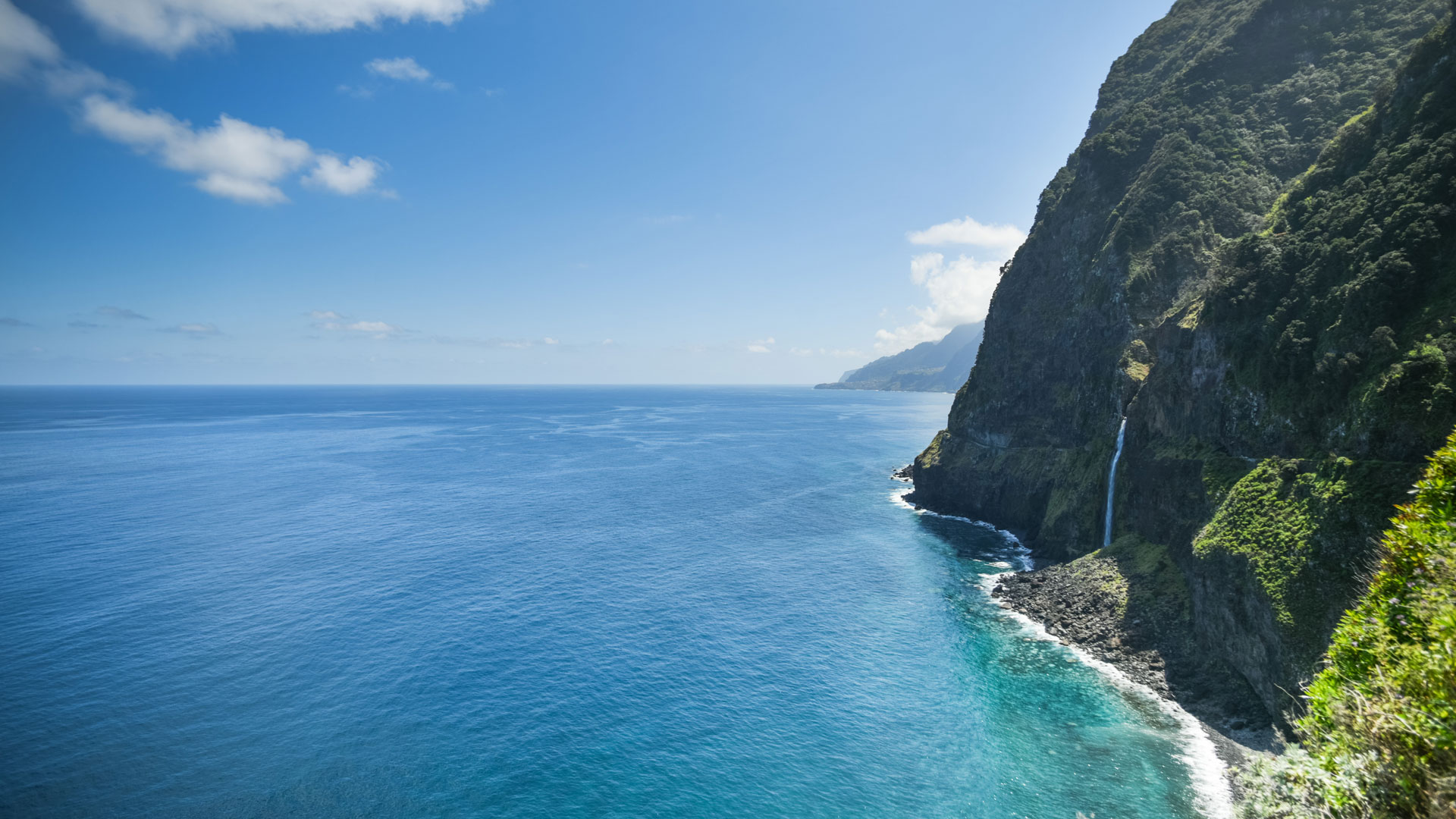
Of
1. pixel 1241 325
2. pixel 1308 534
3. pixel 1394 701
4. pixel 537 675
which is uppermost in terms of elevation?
pixel 1241 325

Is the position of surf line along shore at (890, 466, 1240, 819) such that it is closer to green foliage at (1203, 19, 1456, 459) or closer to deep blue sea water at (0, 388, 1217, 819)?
deep blue sea water at (0, 388, 1217, 819)

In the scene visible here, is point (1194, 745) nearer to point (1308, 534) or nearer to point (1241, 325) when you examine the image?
point (1308, 534)

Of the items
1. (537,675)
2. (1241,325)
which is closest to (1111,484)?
(1241,325)

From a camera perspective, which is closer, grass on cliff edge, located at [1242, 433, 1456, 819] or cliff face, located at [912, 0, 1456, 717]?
grass on cliff edge, located at [1242, 433, 1456, 819]

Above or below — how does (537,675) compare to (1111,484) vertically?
below

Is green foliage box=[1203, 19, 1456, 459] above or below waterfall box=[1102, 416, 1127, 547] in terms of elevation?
A: above

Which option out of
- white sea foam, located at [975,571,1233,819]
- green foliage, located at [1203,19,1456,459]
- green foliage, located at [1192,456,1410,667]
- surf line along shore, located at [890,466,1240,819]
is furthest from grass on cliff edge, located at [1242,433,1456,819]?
green foliage, located at [1203,19,1456,459]
